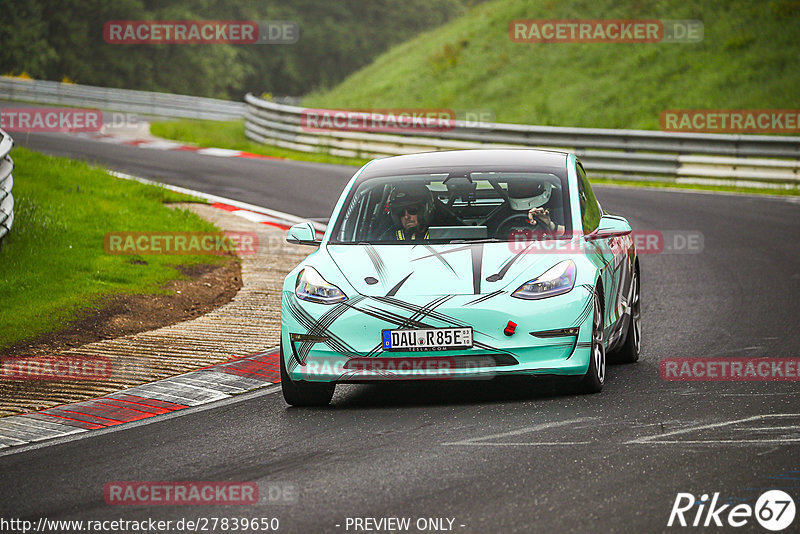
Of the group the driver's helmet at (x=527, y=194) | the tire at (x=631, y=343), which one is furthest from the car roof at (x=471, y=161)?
the tire at (x=631, y=343)

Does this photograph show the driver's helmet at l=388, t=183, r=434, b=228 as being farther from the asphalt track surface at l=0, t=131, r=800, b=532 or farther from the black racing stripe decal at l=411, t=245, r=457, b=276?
the asphalt track surface at l=0, t=131, r=800, b=532

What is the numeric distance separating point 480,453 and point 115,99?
37993 mm

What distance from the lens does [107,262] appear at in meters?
12.7

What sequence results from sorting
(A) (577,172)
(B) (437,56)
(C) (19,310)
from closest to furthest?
(A) (577,172) < (C) (19,310) < (B) (437,56)

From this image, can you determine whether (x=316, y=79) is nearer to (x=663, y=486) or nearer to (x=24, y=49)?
(x=24, y=49)

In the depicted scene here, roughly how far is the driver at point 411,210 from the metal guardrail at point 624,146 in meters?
14.9

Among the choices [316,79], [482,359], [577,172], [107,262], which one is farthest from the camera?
[316,79]

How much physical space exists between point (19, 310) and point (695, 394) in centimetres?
616

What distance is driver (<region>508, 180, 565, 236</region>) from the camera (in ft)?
27.3

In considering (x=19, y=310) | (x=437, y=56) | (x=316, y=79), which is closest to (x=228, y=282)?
(x=19, y=310)
